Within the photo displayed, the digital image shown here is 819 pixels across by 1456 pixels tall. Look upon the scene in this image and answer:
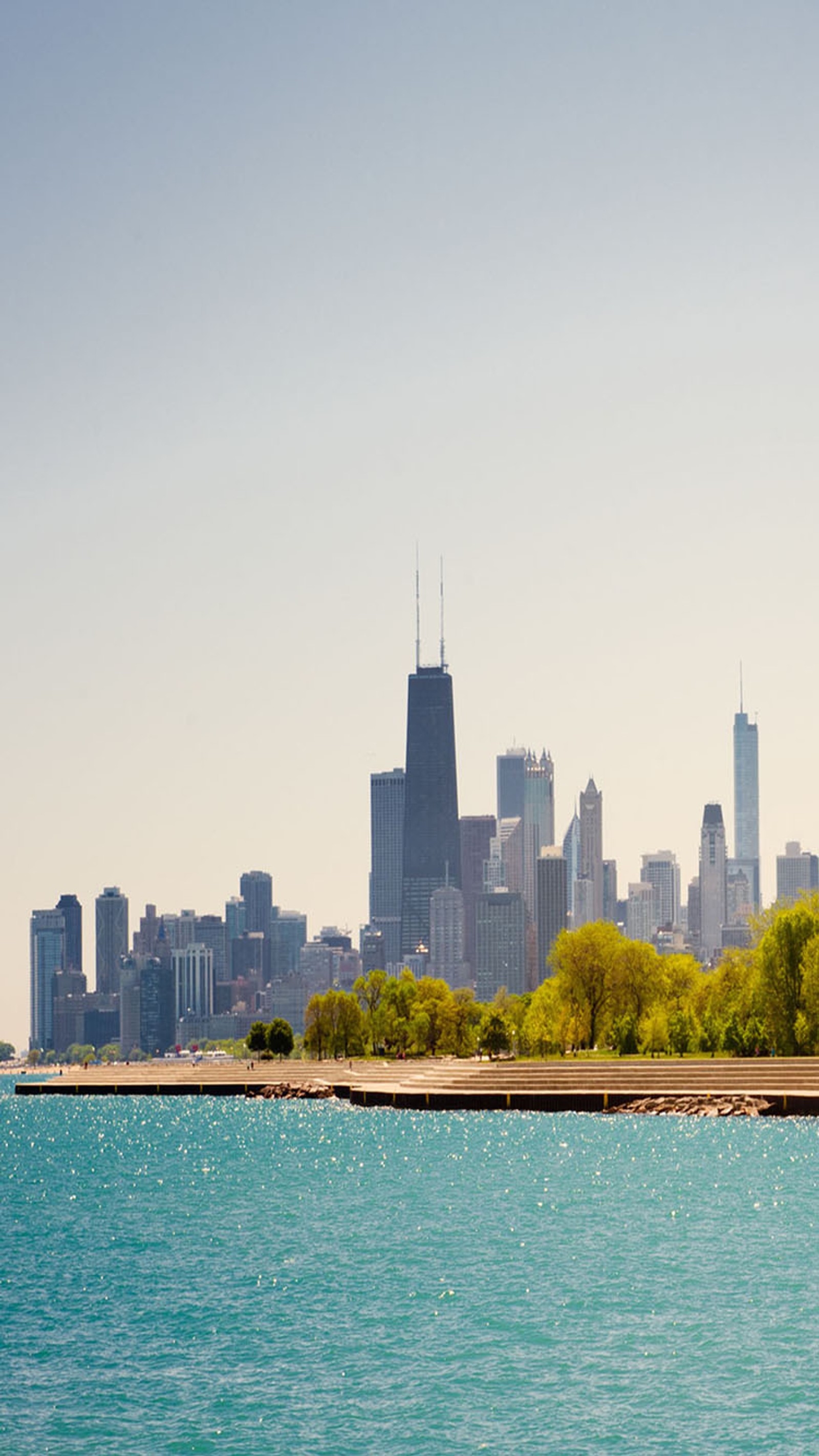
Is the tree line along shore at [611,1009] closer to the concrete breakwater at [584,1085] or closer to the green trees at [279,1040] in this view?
the green trees at [279,1040]

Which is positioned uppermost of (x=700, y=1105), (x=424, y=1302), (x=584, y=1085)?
(x=424, y=1302)

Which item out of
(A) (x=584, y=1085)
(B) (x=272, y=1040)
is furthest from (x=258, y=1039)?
(A) (x=584, y=1085)

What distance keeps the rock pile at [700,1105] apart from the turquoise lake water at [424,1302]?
10243 millimetres

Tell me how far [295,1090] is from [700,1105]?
159ft

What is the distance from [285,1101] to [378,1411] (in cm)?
11130

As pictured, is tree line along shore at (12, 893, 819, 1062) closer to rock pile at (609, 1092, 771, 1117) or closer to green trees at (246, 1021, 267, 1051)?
green trees at (246, 1021, 267, 1051)

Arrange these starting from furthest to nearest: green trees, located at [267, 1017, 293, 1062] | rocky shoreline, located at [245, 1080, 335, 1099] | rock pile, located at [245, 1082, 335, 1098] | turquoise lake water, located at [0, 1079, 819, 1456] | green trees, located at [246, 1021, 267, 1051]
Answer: green trees, located at [246, 1021, 267, 1051] < green trees, located at [267, 1017, 293, 1062] < rock pile, located at [245, 1082, 335, 1098] < rocky shoreline, located at [245, 1080, 335, 1099] < turquoise lake water, located at [0, 1079, 819, 1456]

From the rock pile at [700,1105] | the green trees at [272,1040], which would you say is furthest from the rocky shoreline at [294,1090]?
the rock pile at [700,1105]

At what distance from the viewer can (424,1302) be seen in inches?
1871

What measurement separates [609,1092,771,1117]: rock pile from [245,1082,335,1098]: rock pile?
3868 centimetres

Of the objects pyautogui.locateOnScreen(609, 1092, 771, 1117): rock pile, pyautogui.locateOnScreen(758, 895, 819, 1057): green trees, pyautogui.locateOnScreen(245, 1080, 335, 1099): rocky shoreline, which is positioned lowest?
pyautogui.locateOnScreen(245, 1080, 335, 1099): rocky shoreline

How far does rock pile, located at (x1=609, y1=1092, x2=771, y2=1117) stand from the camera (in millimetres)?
100875

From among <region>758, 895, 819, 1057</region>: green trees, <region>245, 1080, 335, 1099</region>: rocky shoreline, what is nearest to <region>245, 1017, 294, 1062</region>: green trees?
<region>245, 1080, 335, 1099</region>: rocky shoreline

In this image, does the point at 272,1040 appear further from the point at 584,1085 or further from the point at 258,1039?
the point at 584,1085
